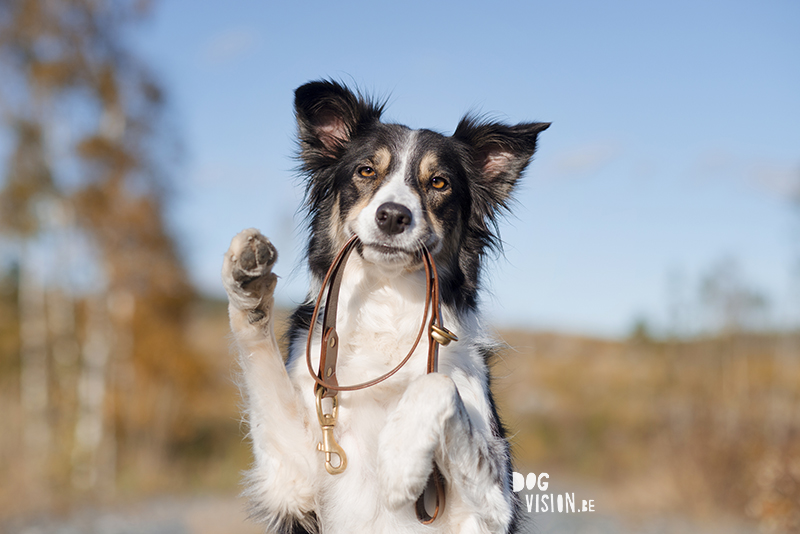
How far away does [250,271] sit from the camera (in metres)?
2.90

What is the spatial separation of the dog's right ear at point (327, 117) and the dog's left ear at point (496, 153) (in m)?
0.67

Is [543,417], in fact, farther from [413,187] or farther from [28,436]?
[413,187]

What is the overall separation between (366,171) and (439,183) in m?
0.46

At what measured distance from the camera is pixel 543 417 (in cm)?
2467

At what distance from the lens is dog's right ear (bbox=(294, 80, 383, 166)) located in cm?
389

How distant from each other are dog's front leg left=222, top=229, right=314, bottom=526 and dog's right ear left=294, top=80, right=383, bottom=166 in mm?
1335

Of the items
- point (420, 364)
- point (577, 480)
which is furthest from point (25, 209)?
point (577, 480)

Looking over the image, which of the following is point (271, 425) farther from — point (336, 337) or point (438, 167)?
point (438, 167)

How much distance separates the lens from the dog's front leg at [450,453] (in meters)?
2.71

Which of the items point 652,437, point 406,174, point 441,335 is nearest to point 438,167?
point 406,174

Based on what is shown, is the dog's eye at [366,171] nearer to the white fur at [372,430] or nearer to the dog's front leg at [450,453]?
the white fur at [372,430]

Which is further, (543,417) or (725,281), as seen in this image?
(543,417)

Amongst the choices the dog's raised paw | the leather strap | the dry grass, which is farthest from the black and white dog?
the dry grass

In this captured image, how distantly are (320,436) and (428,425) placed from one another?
2.53ft
